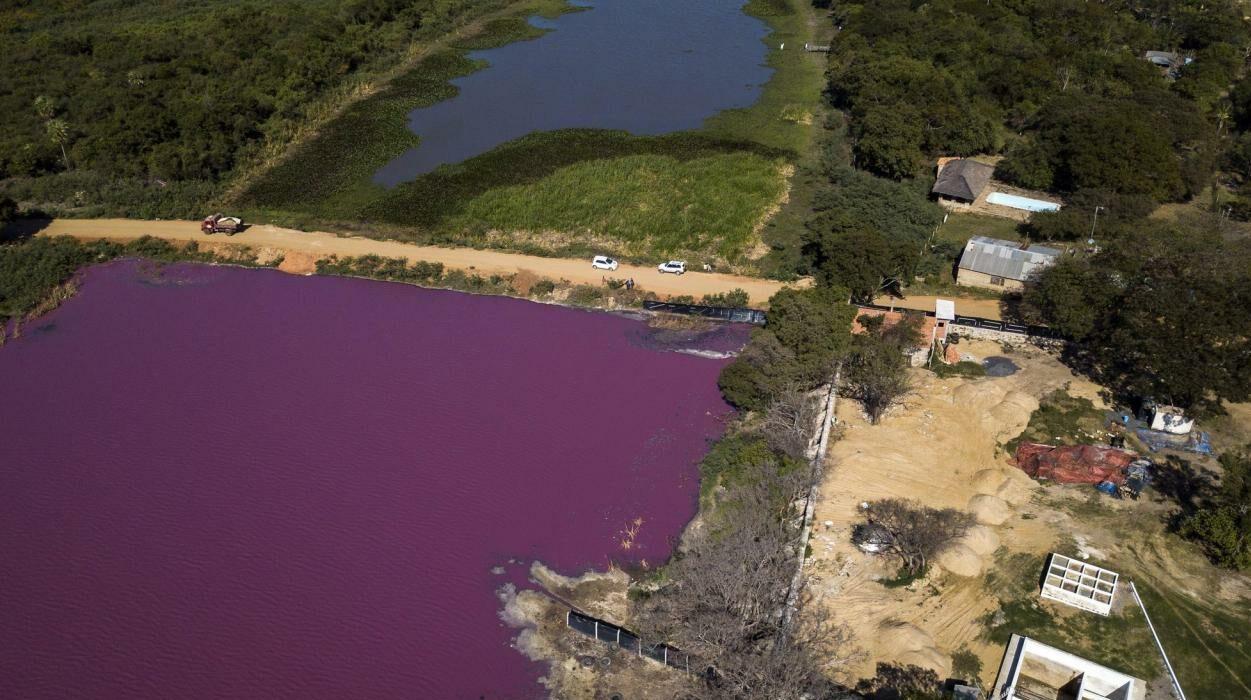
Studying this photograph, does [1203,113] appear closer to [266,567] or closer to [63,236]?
[266,567]

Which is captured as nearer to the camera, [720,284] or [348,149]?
[720,284]

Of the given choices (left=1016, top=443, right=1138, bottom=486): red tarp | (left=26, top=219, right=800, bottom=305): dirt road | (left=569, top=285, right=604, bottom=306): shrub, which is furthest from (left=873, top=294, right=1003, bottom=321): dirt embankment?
(left=569, top=285, right=604, bottom=306): shrub

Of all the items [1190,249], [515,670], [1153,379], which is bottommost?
[515,670]

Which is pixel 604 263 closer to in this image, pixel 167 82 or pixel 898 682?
pixel 898 682

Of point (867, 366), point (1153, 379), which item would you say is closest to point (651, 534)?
point (867, 366)

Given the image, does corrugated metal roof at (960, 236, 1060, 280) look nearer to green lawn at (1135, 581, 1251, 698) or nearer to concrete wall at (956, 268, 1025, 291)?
concrete wall at (956, 268, 1025, 291)

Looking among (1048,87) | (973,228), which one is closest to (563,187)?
(973,228)

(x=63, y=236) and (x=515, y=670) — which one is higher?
(x=63, y=236)
